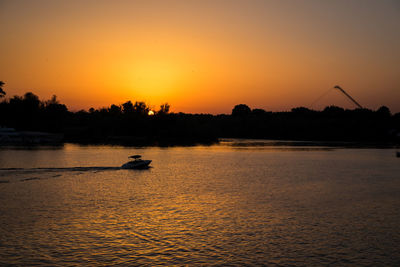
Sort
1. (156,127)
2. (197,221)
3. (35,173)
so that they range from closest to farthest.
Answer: (197,221), (35,173), (156,127)

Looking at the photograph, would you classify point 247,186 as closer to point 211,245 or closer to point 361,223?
point 361,223

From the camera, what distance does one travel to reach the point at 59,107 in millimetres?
174250

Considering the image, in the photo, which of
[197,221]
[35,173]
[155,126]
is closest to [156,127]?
[155,126]

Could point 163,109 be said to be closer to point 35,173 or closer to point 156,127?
point 156,127

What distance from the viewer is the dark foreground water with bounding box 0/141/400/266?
18172mm

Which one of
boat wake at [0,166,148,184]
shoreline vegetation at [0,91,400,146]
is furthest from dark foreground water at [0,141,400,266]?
shoreline vegetation at [0,91,400,146]

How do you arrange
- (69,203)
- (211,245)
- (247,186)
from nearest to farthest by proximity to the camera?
(211,245) < (69,203) < (247,186)

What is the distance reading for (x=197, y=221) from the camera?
25.2 metres

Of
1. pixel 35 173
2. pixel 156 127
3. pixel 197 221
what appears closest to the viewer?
pixel 197 221

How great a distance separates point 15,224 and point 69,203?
7526mm

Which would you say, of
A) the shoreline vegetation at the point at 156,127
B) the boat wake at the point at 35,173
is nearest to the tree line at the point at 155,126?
the shoreline vegetation at the point at 156,127

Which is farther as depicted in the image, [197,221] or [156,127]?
[156,127]

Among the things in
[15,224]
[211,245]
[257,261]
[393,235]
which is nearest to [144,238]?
[211,245]

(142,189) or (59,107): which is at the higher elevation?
(59,107)
